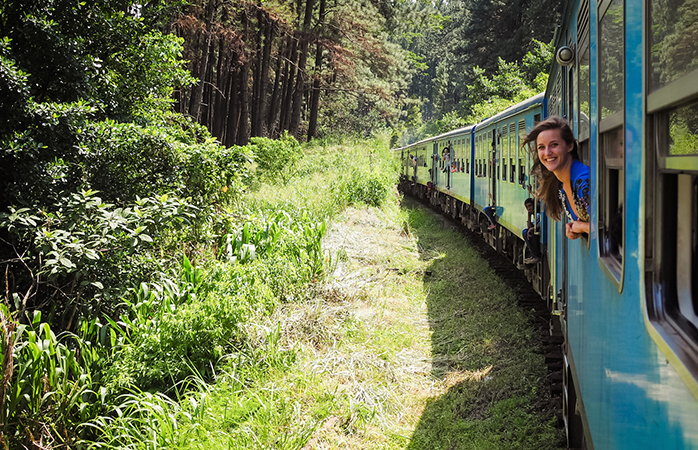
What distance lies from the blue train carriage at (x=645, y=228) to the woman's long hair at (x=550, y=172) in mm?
549

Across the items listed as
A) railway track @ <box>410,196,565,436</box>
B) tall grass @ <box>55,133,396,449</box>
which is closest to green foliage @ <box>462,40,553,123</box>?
railway track @ <box>410,196,565,436</box>

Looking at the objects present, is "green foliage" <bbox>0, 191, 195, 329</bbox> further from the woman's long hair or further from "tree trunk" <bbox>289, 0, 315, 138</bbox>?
"tree trunk" <bbox>289, 0, 315, 138</bbox>

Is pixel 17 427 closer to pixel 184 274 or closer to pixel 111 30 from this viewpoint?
pixel 184 274

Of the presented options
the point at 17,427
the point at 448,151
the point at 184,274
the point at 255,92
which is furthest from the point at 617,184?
the point at 255,92

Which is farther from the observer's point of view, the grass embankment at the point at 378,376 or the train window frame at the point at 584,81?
the grass embankment at the point at 378,376

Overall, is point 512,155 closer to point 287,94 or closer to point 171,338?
point 171,338

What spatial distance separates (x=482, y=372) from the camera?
6395mm

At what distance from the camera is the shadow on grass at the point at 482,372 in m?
5.10

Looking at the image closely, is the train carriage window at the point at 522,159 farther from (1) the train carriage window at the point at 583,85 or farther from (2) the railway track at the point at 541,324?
(1) the train carriage window at the point at 583,85

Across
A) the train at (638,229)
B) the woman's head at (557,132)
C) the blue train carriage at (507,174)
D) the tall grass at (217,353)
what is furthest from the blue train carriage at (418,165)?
the train at (638,229)

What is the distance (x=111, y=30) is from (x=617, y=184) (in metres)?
7.83

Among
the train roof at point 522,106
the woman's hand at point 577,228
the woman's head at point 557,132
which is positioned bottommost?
the woman's hand at point 577,228

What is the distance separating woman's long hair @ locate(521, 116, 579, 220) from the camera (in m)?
3.30

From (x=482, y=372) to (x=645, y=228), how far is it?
203 inches
